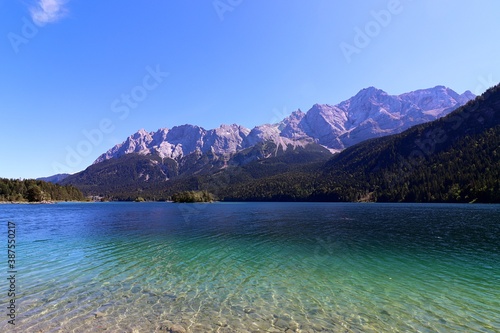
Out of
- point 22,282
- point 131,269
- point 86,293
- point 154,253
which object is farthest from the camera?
point 154,253

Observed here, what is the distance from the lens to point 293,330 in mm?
15461

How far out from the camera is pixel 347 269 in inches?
1162

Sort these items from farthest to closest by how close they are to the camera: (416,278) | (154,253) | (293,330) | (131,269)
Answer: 1. (154,253)
2. (131,269)
3. (416,278)
4. (293,330)

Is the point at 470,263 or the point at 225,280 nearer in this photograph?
the point at 225,280

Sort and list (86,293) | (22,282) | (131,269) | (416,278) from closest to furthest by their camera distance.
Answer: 1. (86,293)
2. (22,282)
3. (416,278)
4. (131,269)

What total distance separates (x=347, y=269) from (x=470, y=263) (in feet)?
49.4

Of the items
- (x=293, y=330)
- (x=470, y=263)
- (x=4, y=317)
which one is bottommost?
(x=470, y=263)

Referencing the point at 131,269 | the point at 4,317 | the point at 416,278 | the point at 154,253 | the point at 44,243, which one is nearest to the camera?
the point at 4,317

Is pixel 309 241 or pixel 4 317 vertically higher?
pixel 4 317

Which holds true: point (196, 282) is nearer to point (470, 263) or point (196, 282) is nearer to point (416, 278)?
point (416, 278)

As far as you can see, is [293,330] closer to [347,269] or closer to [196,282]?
[196,282]

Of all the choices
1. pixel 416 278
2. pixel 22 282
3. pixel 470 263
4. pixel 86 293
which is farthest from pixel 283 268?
pixel 22 282

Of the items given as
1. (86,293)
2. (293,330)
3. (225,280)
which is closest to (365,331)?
(293,330)

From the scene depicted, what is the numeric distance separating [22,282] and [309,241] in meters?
39.5
